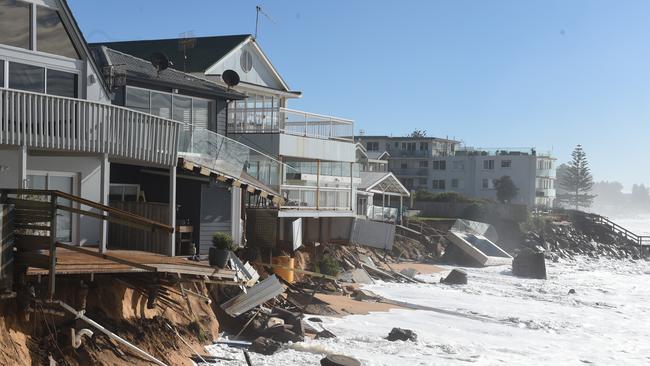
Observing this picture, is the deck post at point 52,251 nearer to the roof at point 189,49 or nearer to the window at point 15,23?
the window at point 15,23

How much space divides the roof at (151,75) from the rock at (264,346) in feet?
31.8

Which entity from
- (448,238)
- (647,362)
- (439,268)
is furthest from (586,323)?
(448,238)

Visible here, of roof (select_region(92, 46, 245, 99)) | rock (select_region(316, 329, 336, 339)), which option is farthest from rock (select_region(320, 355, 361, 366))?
roof (select_region(92, 46, 245, 99))

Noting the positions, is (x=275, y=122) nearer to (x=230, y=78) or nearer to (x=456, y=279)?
(x=230, y=78)

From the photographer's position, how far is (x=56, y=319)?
15203 millimetres

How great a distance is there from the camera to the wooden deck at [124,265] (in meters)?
15.1

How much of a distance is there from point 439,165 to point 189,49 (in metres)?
62.6

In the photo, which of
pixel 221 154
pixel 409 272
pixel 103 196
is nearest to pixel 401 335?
pixel 221 154

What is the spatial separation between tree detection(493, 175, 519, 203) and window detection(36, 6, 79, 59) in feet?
237

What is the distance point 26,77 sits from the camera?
19.8m

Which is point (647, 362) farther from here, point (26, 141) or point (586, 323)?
point (26, 141)

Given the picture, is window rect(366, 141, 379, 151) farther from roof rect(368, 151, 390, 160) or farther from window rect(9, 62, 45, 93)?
window rect(9, 62, 45, 93)

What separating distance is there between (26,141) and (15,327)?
4.82 meters

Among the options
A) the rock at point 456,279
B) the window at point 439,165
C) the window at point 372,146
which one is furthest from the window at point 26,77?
the window at point 372,146
